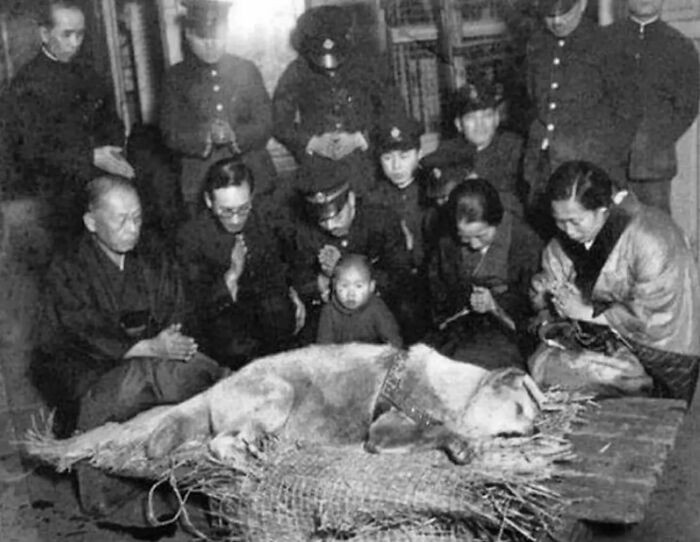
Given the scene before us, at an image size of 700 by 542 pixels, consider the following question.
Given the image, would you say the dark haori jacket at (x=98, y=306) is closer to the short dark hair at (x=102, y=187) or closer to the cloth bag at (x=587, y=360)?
the short dark hair at (x=102, y=187)

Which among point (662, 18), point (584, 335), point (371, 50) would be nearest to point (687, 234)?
point (584, 335)

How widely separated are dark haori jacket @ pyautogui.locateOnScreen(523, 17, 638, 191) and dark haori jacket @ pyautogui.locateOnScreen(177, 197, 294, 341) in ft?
3.04

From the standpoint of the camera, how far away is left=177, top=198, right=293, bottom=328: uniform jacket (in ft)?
10.3

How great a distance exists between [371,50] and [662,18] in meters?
0.91

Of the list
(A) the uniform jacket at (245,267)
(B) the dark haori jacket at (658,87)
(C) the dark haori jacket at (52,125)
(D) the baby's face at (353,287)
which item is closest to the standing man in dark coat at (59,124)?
(C) the dark haori jacket at (52,125)

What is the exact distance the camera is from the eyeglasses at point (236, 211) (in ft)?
10.2

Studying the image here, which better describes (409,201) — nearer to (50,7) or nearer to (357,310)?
(357,310)

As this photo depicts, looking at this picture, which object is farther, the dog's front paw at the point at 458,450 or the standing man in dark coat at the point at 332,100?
the standing man in dark coat at the point at 332,100

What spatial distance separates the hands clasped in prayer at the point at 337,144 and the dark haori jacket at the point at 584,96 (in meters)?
0.60

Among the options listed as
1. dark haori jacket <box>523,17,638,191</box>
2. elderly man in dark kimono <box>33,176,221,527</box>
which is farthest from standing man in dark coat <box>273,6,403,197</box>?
elderly man in dark kimono <box>33,176,221,527</box>

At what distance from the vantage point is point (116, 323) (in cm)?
311

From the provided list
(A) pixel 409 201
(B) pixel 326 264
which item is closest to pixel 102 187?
(B) pixel 326 264

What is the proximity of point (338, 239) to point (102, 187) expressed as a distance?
2.64ft

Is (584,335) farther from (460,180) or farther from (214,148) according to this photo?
(214,148)
